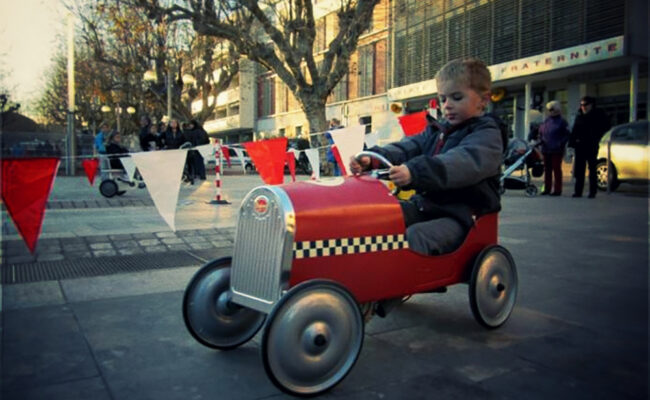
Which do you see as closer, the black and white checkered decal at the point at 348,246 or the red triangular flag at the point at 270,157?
the black and white checkered decal at the point at 348,246

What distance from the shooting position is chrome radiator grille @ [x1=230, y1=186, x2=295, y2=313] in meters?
2.55

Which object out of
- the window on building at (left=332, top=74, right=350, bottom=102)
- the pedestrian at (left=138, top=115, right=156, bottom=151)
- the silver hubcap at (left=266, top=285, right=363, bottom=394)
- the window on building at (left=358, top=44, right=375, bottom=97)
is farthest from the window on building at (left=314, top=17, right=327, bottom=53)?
the silver hubcap at (left=266, top=285, right=363, bottom=394)

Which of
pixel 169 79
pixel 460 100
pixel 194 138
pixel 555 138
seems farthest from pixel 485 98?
pixel 169 79

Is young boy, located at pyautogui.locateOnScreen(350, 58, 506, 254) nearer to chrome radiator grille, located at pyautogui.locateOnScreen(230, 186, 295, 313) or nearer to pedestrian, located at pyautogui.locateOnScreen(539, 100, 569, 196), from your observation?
chrome radiator grille, located at pyautogui.locateOnScreen(230, 186, 295, 313)

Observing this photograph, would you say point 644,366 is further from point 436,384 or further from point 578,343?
point 436,384

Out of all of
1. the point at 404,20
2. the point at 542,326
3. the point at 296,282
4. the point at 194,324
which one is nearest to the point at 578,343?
the point at 542,326

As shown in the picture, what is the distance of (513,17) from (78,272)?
22.5 m

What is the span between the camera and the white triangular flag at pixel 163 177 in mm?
4984

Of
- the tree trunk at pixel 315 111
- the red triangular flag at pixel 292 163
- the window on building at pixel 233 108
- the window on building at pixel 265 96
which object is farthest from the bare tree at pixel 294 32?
the window on building at pixel 233 108

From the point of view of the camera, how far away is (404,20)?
100 ft

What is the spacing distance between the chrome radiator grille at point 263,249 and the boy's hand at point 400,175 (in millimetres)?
549

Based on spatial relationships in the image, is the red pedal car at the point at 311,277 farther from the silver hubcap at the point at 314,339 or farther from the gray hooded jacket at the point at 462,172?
the gray hooded jacket at the point at 462,172

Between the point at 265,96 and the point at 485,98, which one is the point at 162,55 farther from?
the point at 485,98

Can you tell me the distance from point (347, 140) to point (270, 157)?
1.04 m
